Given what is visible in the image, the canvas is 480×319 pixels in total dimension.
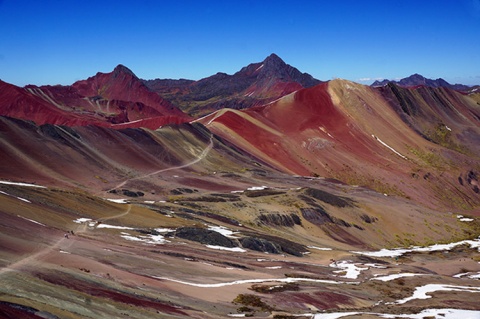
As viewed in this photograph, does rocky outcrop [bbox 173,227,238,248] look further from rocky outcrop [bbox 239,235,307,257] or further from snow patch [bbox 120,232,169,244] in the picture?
snow patch [bbox 120,232,169,244]

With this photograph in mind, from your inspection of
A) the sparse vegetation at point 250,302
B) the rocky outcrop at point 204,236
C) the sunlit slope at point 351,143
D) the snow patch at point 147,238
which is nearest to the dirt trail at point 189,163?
the sunlit slope at point 351,143

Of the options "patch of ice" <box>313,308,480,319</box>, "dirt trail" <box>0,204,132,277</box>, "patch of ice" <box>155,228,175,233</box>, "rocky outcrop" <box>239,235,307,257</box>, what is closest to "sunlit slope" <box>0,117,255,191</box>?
"patch of ice" <box>155,228,175,233</box>

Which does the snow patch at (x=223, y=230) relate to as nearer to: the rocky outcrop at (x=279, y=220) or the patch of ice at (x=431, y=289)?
the rocky outcrop at (x=279, y=220)

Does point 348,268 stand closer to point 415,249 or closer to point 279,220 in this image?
point 279,220

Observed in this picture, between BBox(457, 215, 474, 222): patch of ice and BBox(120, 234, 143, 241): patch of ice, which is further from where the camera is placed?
BBox(457, 215, 474, 222): patch of ice

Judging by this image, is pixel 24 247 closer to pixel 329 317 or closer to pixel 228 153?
pixel 329 317

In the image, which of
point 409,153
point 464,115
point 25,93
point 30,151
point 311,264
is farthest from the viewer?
point 464,115

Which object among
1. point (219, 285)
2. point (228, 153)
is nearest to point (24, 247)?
point (219, 285)
